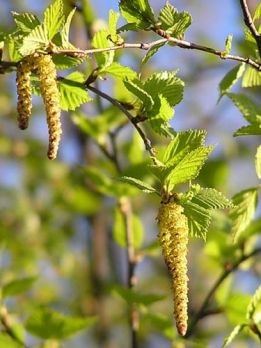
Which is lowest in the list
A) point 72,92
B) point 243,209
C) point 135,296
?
point 135,296

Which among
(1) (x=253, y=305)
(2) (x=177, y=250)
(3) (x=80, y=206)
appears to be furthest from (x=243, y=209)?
(3) (x=80, y=206)

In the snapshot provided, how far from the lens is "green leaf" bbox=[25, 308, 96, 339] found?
41.4 inches

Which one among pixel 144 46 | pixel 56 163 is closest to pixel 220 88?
pixel 144 46

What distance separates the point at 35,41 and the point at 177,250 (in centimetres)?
24

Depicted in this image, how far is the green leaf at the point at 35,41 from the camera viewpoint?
644 mm

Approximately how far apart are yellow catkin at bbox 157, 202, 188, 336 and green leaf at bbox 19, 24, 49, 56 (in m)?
0.19

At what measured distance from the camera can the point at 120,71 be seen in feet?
2.43

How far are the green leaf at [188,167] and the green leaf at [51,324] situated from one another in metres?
0.43

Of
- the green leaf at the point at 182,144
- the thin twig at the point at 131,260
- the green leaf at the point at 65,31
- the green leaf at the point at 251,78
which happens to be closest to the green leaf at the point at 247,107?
the green leaf at the point at 251,78

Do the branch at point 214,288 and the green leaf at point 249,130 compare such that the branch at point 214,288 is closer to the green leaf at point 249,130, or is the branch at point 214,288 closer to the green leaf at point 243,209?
the green leaf at point 243,209

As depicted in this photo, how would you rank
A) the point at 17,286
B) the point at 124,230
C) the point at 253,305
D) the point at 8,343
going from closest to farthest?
1. the point at 253,305
2. the point at 8,343
3. the point at 17,286
4. the point at 124,230

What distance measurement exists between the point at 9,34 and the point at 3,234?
0.97 meters

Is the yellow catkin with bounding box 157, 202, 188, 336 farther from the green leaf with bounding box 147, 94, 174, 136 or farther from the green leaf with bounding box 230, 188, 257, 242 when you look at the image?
the green leaf with bounding box 230, 188, 257, 242

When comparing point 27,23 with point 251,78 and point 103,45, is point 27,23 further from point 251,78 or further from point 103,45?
point 251,78
